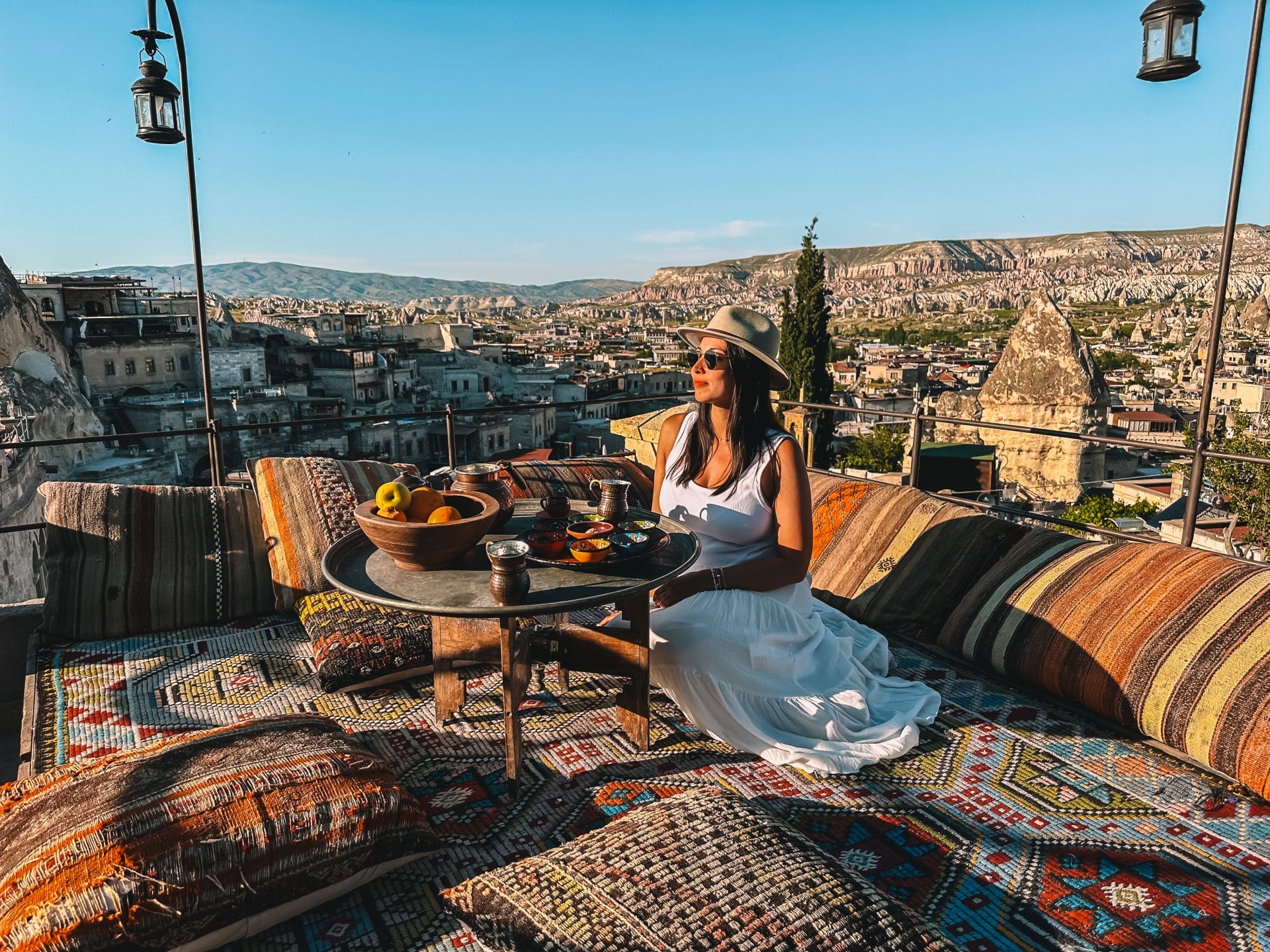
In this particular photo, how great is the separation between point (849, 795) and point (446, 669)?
127 cm

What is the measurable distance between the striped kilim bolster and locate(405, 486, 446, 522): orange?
208cm

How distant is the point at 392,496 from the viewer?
6.73ft

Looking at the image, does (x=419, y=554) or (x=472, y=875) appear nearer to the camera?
(x=472, y=875)

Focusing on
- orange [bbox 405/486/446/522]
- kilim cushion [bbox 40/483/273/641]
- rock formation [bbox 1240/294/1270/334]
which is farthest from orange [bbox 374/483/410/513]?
rock formation [bbox 1240/294/1270/334]

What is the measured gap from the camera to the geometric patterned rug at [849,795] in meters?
1.73

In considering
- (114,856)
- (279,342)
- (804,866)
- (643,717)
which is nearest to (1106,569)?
(643,717)

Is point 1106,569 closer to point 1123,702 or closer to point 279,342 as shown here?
point 1123,702

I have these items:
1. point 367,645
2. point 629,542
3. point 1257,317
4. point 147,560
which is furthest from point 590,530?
point 1257,317

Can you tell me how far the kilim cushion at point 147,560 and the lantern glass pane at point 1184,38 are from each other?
4202 mm

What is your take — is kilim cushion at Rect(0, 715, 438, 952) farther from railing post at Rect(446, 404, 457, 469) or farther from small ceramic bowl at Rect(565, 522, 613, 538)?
railing post at Rect(446, 404, 457, 469)

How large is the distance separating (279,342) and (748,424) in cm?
5993

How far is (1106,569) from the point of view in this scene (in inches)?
113

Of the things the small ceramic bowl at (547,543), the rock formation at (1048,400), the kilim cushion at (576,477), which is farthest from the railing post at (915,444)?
the rock formation at (1048,400)

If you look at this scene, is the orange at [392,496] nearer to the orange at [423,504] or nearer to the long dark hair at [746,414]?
the orange at [423,504]
